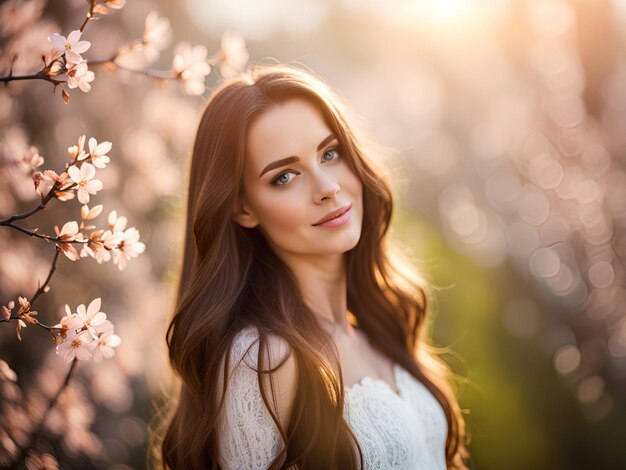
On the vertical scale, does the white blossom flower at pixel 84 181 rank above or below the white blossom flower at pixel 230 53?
below

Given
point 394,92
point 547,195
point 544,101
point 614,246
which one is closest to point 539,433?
point 614,246

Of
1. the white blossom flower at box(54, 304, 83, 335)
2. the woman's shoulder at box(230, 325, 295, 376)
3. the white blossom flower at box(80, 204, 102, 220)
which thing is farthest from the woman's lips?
the white blossom flower at box(54, 304, 83, 335)

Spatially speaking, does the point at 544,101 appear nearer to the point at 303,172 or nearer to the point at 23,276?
the point at 303,172

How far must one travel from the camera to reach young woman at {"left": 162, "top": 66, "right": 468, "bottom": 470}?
1577 millimetres

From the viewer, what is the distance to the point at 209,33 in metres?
6.75

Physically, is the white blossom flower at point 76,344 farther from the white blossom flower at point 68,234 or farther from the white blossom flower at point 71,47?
the white blossom flower at point 71,47

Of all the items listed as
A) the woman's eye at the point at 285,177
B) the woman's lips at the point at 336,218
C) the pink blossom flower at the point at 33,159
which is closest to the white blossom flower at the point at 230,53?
the woman's eye at the point at 285,177

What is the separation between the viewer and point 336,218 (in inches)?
70.7

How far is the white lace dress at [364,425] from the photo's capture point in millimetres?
1546

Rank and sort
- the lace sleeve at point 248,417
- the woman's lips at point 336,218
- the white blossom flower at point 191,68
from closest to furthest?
the lace sleeve at point 248,417 → the white blossom flower at point 191,68 → the woman's lips at point 336,218

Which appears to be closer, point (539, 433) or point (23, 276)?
point (23, 276)

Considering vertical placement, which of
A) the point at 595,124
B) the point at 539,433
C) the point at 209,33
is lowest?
the point at 539,433

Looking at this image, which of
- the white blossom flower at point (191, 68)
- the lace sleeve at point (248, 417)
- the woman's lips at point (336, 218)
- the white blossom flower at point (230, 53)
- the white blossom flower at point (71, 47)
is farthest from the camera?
the white blossom flower at point (230, 53)

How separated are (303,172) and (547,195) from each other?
3455 millimetres
